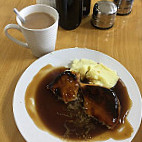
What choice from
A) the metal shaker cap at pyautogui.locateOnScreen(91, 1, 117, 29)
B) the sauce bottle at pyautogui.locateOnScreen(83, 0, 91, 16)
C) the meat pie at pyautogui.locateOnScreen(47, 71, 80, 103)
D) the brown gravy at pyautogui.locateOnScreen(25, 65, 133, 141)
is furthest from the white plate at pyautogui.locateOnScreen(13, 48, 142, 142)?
the sauce bottle at pyautogui.locateOnScreen(83, 0, 91, 16)

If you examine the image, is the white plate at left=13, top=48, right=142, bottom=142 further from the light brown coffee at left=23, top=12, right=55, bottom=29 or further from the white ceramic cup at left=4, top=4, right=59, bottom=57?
the light brown coffee at left=23, top=12, right=55, bottom=29

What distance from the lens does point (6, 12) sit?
1.33m

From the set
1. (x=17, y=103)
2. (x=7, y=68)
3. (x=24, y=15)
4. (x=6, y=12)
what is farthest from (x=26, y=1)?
(x=17, y=103)

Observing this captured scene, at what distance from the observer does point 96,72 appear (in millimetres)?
901

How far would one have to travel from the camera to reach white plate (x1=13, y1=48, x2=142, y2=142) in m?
0.73

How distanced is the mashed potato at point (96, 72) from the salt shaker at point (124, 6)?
1.84 ft

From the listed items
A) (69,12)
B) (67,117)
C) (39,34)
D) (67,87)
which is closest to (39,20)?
(39,34)

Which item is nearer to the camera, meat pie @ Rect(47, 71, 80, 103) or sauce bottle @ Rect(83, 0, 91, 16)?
meat pie @ Rect(47, 71, 80, 103)

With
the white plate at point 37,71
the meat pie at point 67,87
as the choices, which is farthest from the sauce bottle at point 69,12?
the meat pie at point 67,87

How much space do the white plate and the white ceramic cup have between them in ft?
0.18

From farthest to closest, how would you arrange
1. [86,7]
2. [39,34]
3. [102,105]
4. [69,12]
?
[86,7] < [69,12] < [39,34] < [102,105]

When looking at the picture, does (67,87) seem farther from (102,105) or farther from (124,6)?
(124,6)

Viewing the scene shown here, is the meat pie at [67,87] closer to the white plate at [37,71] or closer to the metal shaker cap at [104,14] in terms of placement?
the white plate at [37,71]

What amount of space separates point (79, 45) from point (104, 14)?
0.81ft
